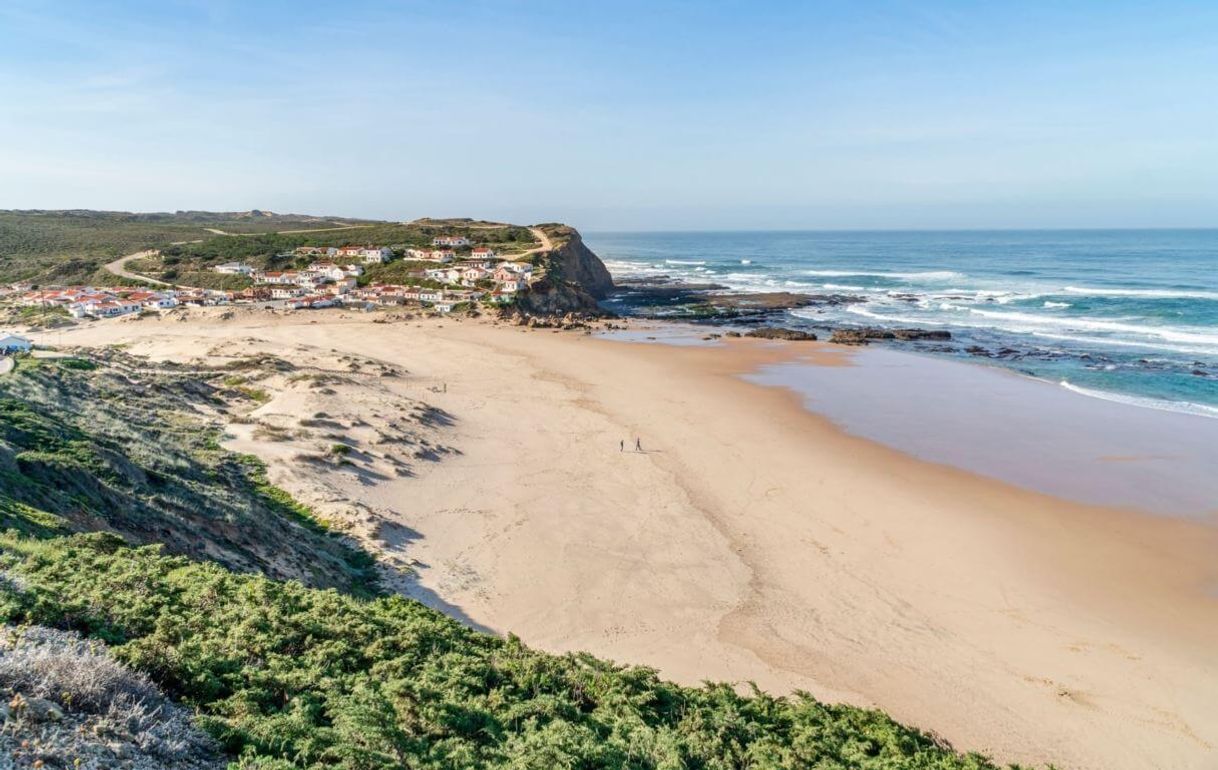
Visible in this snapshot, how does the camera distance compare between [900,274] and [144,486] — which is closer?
[144,486]

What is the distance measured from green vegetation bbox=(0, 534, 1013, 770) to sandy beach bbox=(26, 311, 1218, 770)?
330 centimetres

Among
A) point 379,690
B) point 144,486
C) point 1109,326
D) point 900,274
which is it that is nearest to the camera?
point 379,690

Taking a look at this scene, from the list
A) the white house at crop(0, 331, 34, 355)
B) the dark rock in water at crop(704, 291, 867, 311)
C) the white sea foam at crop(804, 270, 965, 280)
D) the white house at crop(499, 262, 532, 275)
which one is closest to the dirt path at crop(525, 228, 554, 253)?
the white house at crop(499, 262, 532, 275)

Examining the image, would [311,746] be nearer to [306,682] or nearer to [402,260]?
Answer: [306,682]

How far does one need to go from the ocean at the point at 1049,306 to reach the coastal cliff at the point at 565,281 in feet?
12.6

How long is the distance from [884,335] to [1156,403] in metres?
18.8

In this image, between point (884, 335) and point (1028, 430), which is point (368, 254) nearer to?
point (884, 335)

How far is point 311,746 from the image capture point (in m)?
6.10

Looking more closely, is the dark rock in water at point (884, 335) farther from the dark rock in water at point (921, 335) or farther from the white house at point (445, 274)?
the white house at point (445, 274)

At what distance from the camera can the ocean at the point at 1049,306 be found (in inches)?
1416

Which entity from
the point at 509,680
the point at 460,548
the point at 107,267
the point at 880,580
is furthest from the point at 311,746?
the point at 107,267

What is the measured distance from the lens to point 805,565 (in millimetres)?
16562

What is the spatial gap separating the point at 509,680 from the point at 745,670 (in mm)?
5399

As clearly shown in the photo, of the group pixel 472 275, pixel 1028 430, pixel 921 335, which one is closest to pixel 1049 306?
pixel 921 335
